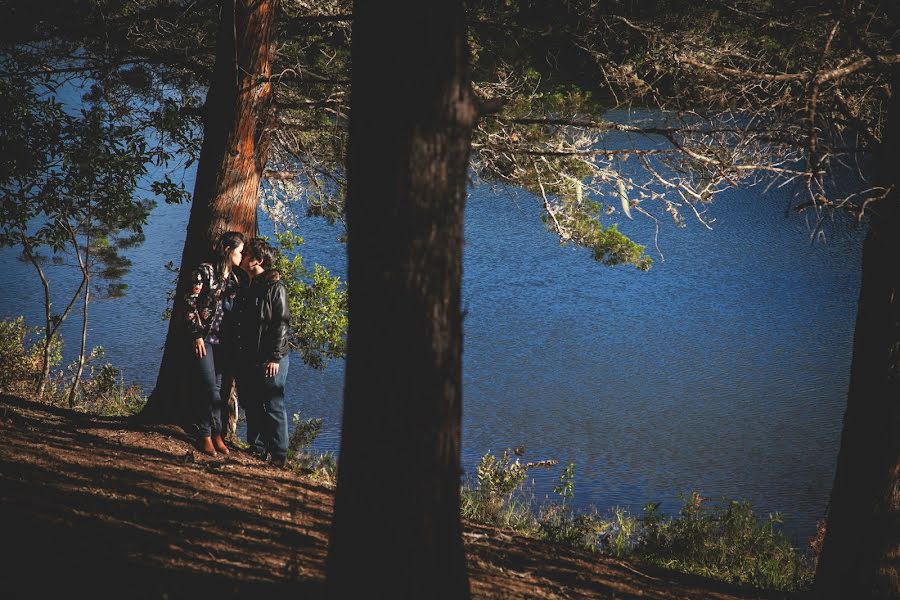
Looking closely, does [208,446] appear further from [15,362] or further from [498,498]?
[15,362]

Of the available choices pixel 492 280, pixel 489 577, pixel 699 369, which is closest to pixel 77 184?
pixel 489 577

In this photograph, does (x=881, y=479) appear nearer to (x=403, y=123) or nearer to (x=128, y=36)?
(x=403, y=123)

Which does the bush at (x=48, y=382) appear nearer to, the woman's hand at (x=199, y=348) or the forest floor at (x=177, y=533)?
the forest floor at (x=177, y=533)

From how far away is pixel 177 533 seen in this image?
4031mm

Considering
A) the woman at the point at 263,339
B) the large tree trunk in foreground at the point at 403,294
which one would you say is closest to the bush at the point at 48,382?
the woman at the point at 263,339

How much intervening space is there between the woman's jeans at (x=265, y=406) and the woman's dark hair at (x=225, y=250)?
665mm

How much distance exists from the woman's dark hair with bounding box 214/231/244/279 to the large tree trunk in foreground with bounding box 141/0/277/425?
0.48 metres

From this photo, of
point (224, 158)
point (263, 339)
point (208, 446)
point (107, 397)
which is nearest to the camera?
point (263, 339)

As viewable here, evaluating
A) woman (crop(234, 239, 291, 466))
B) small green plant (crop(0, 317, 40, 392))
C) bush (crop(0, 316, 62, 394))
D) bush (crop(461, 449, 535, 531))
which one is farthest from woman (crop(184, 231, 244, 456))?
small green plant (crop(0, 317, 40, 392))

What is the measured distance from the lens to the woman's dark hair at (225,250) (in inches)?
219

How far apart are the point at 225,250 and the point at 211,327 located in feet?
1.71

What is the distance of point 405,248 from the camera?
2795 mm

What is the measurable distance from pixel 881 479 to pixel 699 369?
9.11 meters

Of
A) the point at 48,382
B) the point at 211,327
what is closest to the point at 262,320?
the point at 211,327
